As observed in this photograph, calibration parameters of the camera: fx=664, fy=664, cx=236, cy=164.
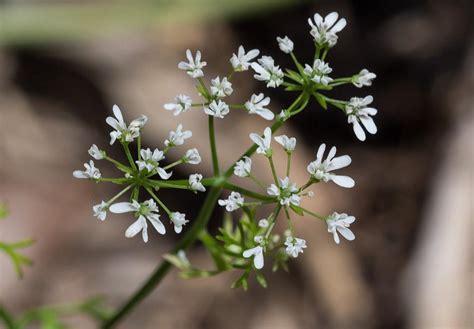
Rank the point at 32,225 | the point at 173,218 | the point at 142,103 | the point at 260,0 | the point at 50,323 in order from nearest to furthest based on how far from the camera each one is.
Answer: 1. the point at 173,218
2. the point at 50,323
3. the point at 32,225
4. the point at 142,103
5. the point at 260,0

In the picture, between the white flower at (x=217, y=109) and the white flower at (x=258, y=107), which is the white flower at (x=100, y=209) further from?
the white flower at (x=258, y=107)

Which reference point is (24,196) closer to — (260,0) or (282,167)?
(282,167)

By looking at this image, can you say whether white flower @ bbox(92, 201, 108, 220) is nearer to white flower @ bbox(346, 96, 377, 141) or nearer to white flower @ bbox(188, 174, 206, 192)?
white flower @ bbox(188, 174, 206, 192)

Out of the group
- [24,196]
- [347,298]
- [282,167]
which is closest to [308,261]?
[347,298]

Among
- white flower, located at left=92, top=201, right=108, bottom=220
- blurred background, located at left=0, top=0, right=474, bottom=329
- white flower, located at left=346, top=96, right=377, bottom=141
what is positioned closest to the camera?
white flower, located at left=92, top=201, right=108, bottom=220

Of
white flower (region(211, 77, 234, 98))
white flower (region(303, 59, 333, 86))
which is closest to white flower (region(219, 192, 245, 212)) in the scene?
white flower (region(211, 77, 234, 98))

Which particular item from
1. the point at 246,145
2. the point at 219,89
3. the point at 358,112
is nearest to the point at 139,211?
the point at 219,89
